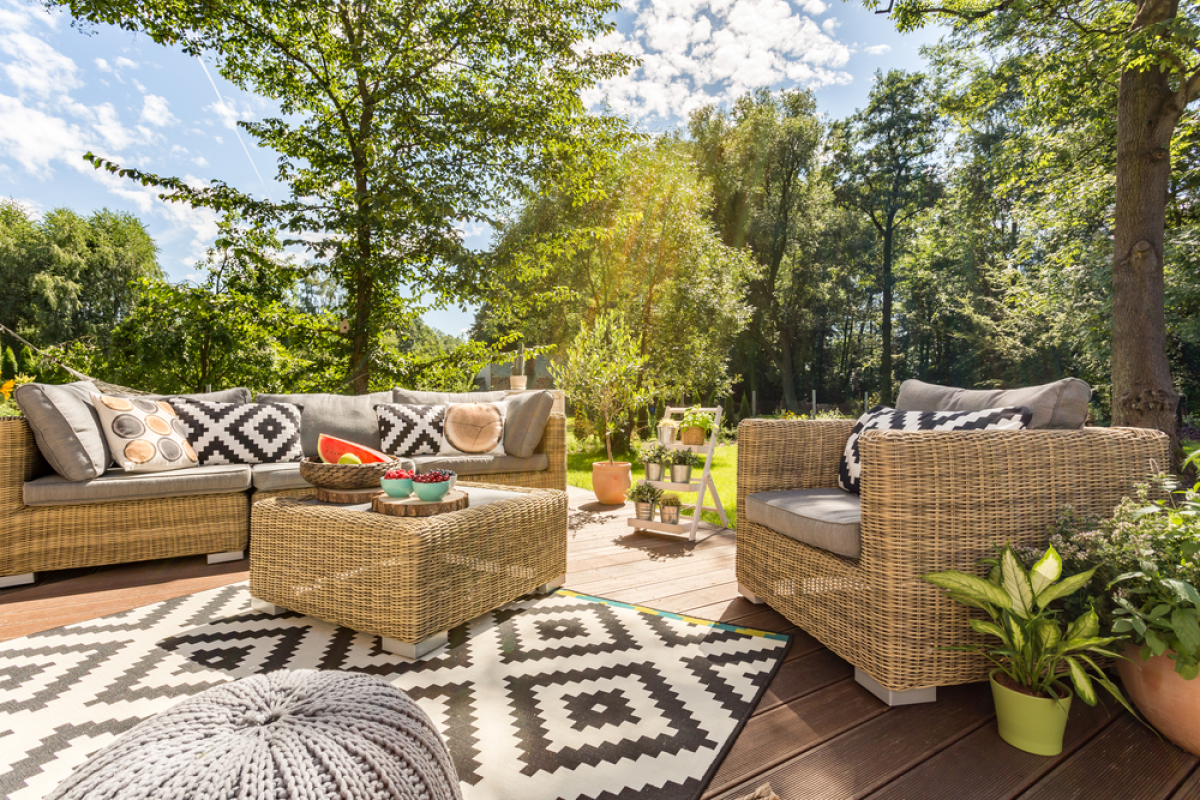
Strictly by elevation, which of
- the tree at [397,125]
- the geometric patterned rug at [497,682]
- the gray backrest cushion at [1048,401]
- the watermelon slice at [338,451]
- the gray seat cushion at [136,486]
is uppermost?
the tree at [397,125]

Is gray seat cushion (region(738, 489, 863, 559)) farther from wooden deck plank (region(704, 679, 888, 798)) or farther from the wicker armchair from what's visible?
wooden deck plank (region(704, 679, 888, 798))

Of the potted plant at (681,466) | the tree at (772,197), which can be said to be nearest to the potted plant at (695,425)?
the potted plant at (681,466)

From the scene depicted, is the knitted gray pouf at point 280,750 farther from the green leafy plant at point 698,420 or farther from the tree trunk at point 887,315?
the tree trunk at point 887,315

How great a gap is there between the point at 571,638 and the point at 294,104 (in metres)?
5.98

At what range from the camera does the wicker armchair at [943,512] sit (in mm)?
1483

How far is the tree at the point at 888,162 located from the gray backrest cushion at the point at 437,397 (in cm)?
1475

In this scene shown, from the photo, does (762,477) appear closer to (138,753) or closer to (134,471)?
(138,753)

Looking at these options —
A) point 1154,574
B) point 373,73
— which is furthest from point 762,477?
point 373,73

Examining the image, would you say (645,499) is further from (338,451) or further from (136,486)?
(136,486)

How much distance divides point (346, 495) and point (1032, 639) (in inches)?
86.7

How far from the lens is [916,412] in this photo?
210cm

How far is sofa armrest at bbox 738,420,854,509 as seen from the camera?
224 cm

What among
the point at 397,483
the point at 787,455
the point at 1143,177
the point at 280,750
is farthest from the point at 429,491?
the point at 1143,177

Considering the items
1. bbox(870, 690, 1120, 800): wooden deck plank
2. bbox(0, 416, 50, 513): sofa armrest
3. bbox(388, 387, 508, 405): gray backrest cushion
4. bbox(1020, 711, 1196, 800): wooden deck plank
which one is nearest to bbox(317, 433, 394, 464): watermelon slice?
bbox(0, 416, 50, 513): sofa armrest
